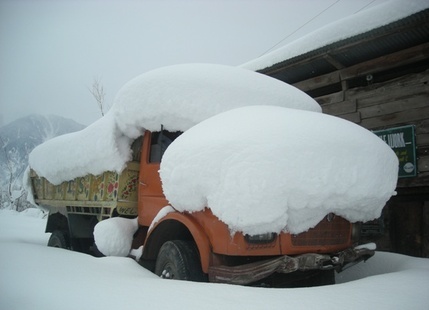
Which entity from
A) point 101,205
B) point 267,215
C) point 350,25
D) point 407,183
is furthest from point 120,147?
point 407,183

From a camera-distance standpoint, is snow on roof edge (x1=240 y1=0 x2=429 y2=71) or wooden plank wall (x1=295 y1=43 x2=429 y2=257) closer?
snow on roof edge (x1=240 y1=0 x2=429 y2=71)

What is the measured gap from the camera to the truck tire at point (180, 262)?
9.68 ft

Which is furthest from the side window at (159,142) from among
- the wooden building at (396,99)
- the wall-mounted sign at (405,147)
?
the wall-mounted sign at (405,147)

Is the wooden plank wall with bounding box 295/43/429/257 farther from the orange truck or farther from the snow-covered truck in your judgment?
the orange truck

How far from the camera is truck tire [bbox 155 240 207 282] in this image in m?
2.95

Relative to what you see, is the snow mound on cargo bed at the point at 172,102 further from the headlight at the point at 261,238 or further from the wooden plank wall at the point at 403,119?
the wooden plank wall at the point at 403,119

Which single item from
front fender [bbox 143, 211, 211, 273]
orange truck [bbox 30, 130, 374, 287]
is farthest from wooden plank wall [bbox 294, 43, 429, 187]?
front fender [bbox 143, 211, 211, 273]

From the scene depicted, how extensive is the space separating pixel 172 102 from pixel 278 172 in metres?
1.79

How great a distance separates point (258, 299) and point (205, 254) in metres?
0.81

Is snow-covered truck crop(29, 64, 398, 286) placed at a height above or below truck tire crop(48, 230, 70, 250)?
above

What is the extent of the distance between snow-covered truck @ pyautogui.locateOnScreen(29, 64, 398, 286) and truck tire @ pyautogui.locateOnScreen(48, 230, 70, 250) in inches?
80.5

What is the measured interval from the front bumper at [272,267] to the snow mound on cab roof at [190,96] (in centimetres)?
170

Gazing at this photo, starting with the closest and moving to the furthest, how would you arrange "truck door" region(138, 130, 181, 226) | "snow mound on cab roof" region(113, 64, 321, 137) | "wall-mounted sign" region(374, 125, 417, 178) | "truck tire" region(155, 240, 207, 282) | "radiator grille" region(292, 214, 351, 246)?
"radiator grille" region(292, 214, 351, 246)
"truck tire" region(155, 240, 207, 282)
"snow mound on cab roof" region(113, 64, 321, 137)
"truck door" region(138, 130, 181, 226)
"wall-mounted sign" region(374, 125, 417, 178)

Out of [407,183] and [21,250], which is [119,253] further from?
[407,183]
